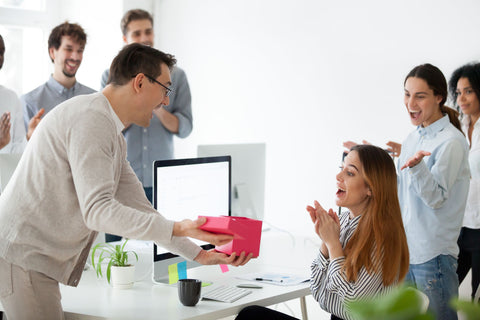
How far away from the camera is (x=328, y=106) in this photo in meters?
4.38

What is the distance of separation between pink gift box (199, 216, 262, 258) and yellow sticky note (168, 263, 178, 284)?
23cm

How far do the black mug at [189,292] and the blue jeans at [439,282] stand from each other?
38.9 inches

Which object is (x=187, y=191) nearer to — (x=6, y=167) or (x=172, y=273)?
(x=172, y=273)

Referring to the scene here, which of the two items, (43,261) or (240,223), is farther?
(240,223)

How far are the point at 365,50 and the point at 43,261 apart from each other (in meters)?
3.12

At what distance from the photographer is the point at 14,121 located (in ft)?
10.6

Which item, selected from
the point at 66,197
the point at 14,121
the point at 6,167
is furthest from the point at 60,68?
the point at 66,197

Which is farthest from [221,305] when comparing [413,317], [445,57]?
[445,57]

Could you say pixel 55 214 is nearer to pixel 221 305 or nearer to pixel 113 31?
pixel 221 305

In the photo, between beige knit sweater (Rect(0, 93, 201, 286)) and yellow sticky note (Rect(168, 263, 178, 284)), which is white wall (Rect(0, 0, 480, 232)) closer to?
yellow sticky note (Rect(168, 263, 178, 284))

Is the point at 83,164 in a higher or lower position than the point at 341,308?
higher

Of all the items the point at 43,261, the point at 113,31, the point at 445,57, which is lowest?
the point at 43,261

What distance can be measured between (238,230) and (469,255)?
167 centimetres

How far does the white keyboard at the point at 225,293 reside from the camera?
1979 millimetres
